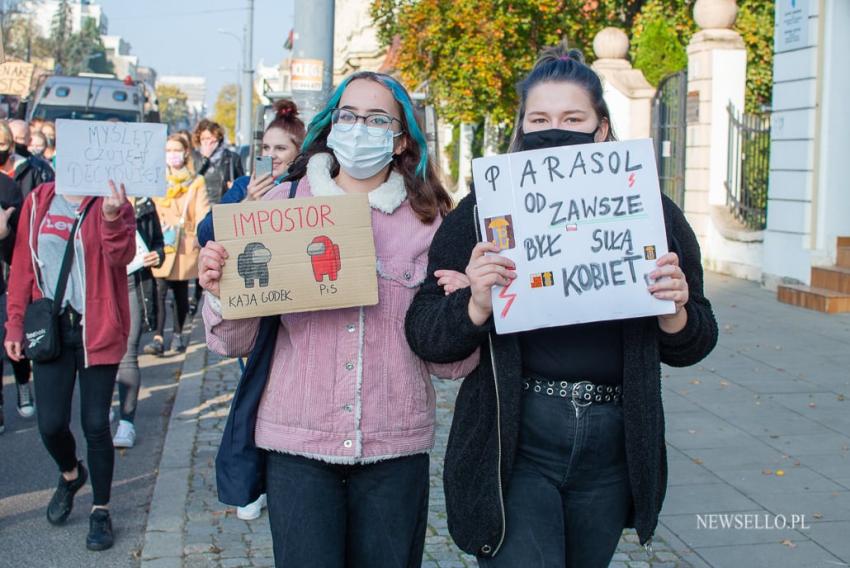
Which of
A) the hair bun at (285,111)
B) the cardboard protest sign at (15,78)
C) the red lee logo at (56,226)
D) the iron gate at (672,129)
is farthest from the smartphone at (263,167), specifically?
the iron gate at (672,129)

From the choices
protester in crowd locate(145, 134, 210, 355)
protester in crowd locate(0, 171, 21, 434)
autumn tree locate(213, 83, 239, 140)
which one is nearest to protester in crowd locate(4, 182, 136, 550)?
protester in crowd locate(0, 171, 21, 434)

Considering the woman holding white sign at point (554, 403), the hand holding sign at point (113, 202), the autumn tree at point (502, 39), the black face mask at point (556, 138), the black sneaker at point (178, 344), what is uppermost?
the autumn tree at point (502, 39)

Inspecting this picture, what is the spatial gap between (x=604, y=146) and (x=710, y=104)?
1333cm

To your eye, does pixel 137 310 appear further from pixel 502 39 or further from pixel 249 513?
pixel 502 39

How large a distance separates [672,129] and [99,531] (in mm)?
13452

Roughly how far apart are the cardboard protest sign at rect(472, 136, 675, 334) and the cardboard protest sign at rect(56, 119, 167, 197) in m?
2.58

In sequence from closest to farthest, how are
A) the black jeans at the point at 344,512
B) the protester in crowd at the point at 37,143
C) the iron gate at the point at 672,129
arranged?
the black jeans at the point at 344,512
the protester in crowd at the point at 37,143
the iron gate at the point at 672,129

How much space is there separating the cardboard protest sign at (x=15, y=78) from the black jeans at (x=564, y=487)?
12461mm

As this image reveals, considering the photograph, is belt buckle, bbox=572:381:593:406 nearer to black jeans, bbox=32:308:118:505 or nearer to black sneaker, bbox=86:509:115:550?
black jeans, bbox=32:308:118:505

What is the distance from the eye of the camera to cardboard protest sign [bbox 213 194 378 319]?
313 cm

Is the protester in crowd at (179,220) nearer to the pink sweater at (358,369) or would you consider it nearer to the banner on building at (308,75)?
the banner on building at (308,75)

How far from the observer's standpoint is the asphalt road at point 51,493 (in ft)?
17.2

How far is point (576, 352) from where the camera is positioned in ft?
9.64

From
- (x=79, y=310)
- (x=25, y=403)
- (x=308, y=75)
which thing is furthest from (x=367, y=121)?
(x=25, y=403)
